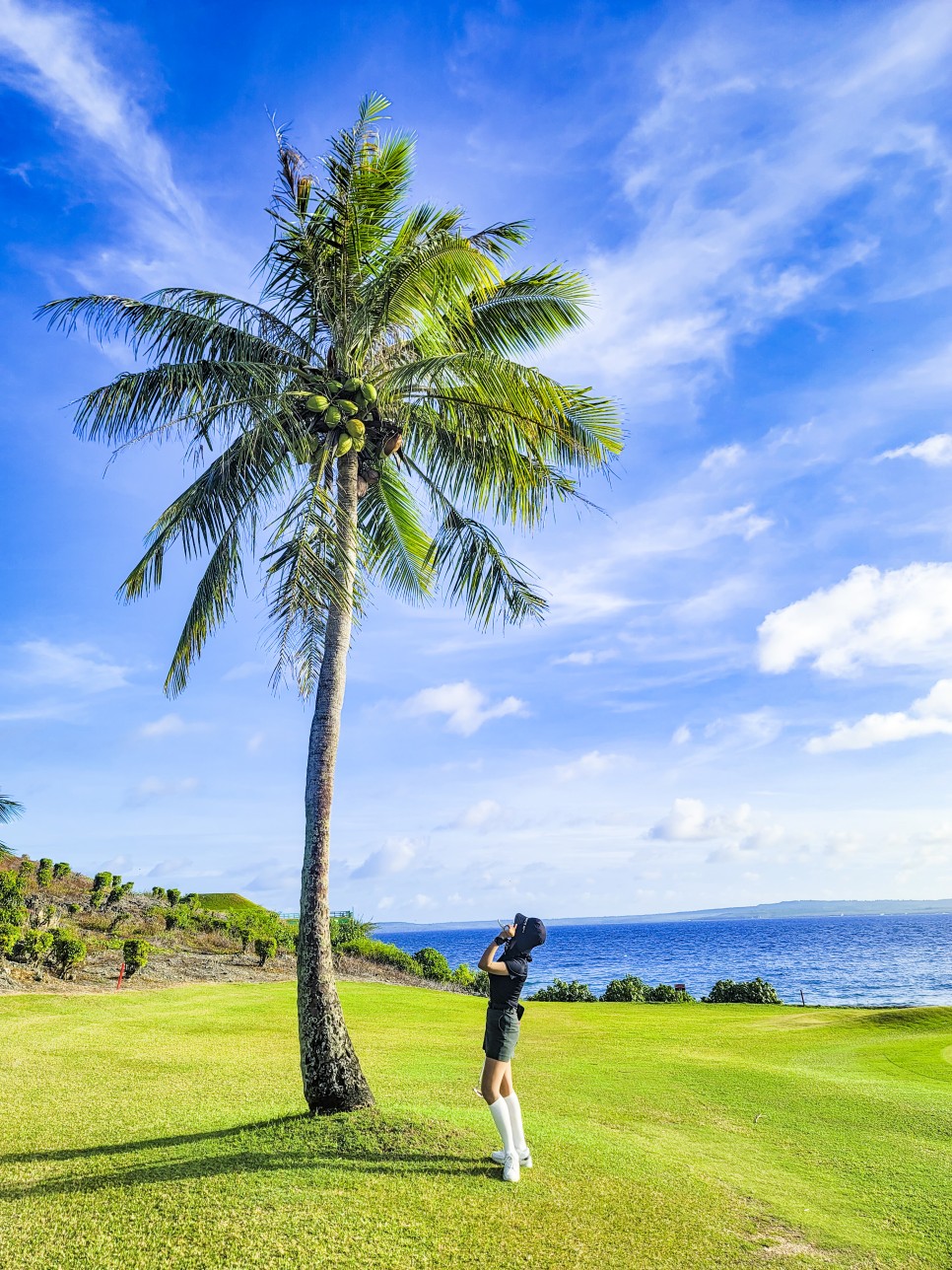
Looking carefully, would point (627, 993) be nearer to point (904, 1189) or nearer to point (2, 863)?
point (904, 1189)

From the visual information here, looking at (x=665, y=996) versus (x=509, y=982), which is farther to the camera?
(x=665, y=996)

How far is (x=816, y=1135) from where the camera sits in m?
9.74

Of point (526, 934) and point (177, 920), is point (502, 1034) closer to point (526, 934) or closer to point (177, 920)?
point (526, 934)

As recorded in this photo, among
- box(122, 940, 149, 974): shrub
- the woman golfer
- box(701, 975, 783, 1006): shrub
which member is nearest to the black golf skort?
the woman golfer

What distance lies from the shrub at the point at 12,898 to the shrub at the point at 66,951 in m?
3.35

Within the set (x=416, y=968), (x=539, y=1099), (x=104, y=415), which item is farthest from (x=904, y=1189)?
(x=416, y=968)

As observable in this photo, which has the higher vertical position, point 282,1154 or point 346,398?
point 346,398

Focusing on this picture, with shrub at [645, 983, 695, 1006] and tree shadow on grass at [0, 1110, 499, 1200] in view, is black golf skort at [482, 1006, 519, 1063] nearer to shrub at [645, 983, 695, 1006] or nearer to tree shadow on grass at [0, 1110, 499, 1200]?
tree shadow on grass at [0, 1110, 499, 1200]

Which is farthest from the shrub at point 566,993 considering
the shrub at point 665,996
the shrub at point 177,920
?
the shrub at point 177,920

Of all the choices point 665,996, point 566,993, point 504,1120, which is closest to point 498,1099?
point 504,1120

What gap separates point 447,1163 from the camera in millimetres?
7094

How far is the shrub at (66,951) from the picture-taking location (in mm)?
20266

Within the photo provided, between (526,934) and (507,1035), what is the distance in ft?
2.86

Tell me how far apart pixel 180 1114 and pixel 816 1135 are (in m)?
7.75
